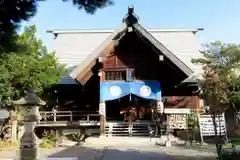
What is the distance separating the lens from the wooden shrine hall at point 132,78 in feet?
52.2

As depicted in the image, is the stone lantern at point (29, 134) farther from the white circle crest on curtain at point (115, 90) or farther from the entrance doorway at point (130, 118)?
the white circle crest on curtain at point (115, 90)

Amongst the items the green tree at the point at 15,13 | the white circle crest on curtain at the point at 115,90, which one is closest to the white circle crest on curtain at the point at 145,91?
the white circle crest on curtain at the point at 115,90

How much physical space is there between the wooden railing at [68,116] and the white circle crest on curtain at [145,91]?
2804mm

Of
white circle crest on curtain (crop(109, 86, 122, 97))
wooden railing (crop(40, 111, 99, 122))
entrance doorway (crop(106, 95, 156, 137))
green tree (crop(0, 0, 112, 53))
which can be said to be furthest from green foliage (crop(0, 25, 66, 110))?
green tree (crop(0, 0, 112, 53))

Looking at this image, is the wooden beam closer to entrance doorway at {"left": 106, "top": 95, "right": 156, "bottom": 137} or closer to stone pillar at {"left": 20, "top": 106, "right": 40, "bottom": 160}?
entrance doorway at {"left": 106, "top": 95, "right": 156, "bottom": 137}

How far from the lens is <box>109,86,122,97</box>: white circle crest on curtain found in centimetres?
1662

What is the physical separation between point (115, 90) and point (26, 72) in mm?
4741

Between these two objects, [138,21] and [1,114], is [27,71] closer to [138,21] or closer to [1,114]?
[138,21]

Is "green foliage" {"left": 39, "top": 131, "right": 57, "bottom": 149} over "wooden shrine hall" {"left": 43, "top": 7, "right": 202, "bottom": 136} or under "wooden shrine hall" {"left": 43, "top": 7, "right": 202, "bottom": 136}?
under

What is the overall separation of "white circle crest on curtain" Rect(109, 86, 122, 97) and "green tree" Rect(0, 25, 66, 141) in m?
2.98

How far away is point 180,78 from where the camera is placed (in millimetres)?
16719

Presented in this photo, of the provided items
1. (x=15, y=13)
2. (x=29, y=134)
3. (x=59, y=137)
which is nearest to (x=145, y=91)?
(x=59, y=137)

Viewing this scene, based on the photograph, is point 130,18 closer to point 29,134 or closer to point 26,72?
point 26,72

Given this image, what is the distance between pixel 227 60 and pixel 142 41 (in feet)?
18.3
